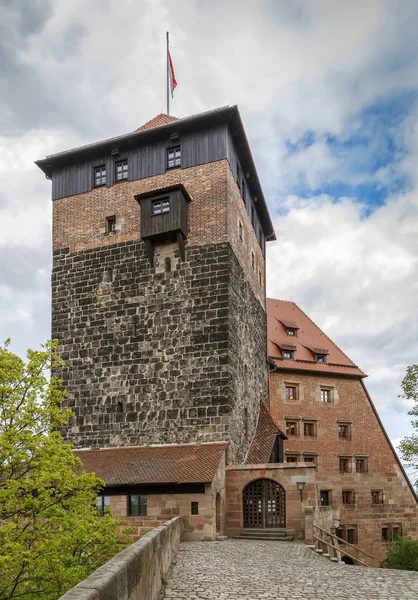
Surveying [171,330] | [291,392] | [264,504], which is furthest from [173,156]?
[291,392]

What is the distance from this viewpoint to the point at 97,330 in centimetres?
2461

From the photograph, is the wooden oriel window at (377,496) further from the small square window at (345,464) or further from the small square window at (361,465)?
the small square window at (345,464)

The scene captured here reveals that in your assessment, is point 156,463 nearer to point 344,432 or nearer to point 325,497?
point 325,497

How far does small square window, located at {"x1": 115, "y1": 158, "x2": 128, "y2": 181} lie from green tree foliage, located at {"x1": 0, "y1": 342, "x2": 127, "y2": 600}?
502 inches

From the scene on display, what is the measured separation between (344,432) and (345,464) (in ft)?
5.99

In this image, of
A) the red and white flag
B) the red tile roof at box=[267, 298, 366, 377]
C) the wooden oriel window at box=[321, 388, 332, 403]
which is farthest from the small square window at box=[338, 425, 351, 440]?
the red and white flag

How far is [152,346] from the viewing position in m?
23.4

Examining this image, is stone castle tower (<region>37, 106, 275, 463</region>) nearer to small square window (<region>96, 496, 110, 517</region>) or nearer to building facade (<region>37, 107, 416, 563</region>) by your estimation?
building facade (<region>37, 107, 416, 563</region>)

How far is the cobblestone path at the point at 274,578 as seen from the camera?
9.37 meters

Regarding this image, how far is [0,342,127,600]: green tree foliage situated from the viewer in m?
12.7

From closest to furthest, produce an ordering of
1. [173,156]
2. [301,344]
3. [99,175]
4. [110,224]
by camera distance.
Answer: [173,156] → [110,224] → [99,175] → [301,344]

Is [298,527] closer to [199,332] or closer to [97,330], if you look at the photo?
[199,332]

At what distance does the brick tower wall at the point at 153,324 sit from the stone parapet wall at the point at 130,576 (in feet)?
38.3

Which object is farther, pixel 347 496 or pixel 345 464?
pixel 345 464
